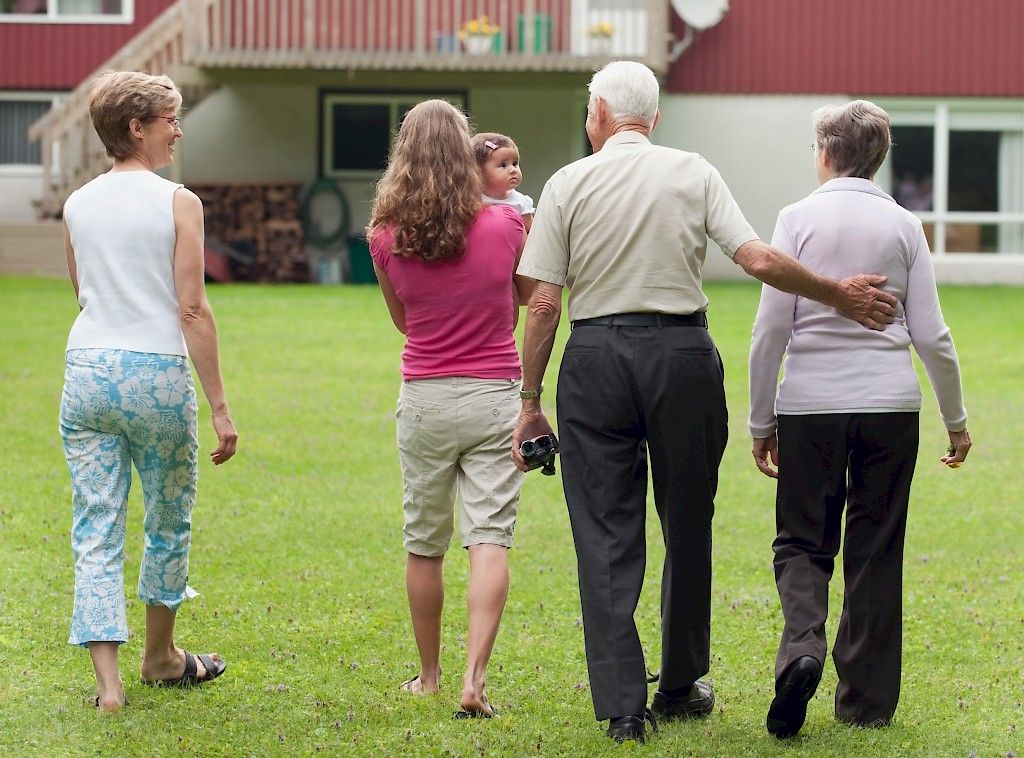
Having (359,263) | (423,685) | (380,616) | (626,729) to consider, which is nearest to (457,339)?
(423,685)

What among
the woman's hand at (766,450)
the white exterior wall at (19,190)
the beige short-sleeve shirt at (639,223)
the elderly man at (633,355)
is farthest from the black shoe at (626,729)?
the white exterior wall at (19,190)

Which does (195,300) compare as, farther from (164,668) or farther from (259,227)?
(259,227)

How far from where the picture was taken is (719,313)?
18.0 meters

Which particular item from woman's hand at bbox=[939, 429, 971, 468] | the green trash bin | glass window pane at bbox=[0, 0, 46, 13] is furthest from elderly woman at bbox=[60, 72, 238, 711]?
glass window pane at bbox=[0, 0, 46, 13]

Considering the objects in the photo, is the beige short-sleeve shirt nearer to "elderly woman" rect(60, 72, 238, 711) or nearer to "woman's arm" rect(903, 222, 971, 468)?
"woman's arm" rect(903, 222, 971, 468)

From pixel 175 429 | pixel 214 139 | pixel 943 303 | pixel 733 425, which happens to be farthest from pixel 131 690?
pixel 214 139

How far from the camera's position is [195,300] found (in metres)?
4.55

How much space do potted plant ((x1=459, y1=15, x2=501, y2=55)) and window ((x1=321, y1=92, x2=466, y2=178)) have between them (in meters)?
2.84

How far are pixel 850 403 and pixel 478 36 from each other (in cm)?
1938

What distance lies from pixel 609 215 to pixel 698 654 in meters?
1.26

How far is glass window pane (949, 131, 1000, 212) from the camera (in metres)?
25.7

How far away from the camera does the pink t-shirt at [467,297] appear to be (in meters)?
4.66

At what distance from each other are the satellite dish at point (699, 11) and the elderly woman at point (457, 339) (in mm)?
20427

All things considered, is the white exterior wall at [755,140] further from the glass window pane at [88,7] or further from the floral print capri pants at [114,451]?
the floral print capri pants at [114,451]
